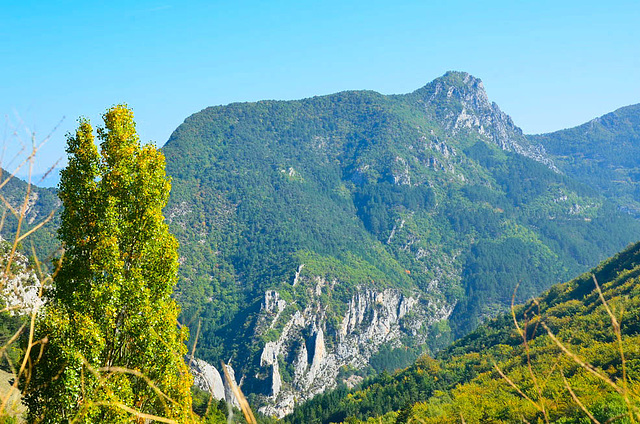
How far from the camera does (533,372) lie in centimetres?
733

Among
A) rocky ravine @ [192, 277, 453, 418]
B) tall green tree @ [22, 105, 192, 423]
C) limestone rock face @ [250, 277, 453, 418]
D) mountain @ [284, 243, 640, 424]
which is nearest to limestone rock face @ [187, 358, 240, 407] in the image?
tall green tree @ [22, 105, 192, 423]

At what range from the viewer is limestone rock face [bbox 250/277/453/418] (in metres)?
138

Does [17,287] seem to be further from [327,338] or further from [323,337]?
[327,338]

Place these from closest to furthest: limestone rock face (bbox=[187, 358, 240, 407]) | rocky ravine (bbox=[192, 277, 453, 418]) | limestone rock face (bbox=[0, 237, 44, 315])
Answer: limestone rock face (bbox=[187, 358, 240, 407]) → limestone rock face (bbox=[0, 237, 44, 315]) → rocky ravine (bbox=[192, 277, 453, 418])

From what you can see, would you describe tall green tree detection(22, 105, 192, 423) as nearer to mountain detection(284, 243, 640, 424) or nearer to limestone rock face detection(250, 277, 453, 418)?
mountain detection(284, 243, 640, 424)

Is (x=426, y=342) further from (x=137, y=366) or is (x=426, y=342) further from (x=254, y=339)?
(x=137, y=366)

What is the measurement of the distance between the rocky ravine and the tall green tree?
125m

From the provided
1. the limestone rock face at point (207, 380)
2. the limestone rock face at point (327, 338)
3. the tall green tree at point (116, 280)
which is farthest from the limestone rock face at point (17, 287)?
the limestone rock face at point (327, 338)

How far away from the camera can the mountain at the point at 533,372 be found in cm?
1878

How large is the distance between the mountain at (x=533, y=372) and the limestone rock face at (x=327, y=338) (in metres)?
52.4

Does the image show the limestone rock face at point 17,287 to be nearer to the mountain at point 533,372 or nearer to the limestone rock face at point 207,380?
the limestone rock face at point 207,380

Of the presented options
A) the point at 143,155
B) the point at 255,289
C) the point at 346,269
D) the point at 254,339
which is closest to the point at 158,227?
the point at 143,155

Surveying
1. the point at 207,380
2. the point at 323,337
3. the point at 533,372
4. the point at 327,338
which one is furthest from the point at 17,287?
the point at 327,338

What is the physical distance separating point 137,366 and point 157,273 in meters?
1.75
